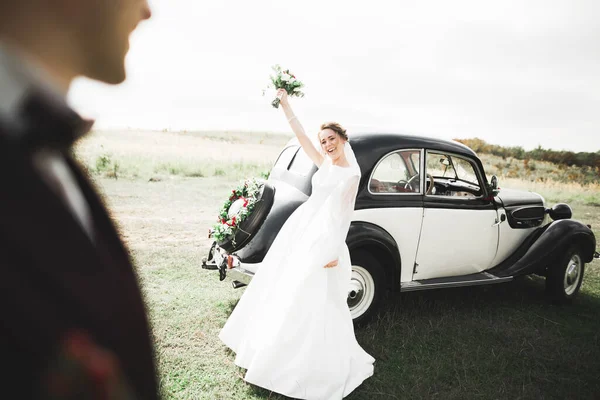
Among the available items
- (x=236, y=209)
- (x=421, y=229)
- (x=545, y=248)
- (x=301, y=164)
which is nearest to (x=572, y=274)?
(x=545, y=248)

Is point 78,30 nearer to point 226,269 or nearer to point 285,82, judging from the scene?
point 285,82

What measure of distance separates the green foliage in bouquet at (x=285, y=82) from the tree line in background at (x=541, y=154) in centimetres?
3529

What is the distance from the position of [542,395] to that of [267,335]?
265 cm

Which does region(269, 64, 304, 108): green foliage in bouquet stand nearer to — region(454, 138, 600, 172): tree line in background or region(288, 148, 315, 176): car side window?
region(288, 148, 315, 176): car side window

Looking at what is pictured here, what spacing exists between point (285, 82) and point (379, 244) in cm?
202

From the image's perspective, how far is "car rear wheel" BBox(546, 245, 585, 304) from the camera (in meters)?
5.75

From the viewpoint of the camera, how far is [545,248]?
18.4ft

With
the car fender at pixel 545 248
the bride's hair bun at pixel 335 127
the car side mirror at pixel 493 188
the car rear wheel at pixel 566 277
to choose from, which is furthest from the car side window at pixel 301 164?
the car rear wheel at pixel 566 277

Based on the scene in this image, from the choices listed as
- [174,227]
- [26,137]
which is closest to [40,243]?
[26,137]

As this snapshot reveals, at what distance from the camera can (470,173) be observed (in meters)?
5.77

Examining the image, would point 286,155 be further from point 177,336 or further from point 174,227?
point 174,227

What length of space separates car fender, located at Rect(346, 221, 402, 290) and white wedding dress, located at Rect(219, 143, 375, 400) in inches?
21.2

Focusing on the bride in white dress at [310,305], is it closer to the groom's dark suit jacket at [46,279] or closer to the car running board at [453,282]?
the car running board at [453,282]

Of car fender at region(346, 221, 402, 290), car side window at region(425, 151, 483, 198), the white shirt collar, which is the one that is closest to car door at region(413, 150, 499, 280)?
car side window at region(425, 151, 483, 198)
